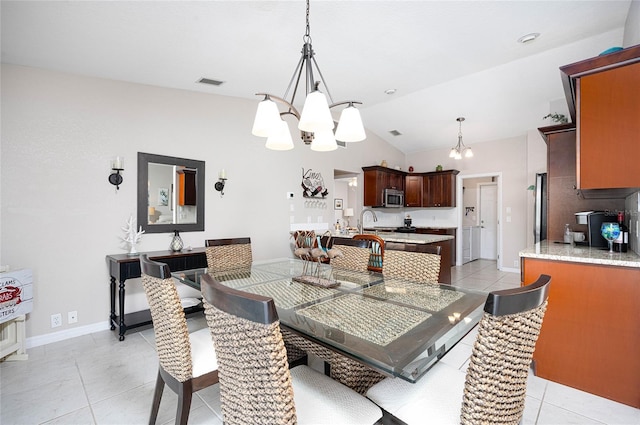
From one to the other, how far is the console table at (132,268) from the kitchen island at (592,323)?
125 inches

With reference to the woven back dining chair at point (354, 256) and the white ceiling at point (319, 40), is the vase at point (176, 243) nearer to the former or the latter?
the white ceiling at point (319, 40)

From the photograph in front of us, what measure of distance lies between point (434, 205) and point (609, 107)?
5253mm

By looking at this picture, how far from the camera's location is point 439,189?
22.9 ft

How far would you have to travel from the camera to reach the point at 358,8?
2342mm

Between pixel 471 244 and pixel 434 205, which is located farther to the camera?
pixel 471 244

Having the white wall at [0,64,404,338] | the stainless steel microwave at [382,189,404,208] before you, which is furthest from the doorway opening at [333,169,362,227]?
the white wall at [0,64,404,338]

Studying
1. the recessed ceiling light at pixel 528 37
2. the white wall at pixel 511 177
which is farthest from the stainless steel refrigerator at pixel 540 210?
the recessed ceiling light at pixel 528 37

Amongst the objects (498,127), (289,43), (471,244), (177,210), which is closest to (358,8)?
(289,43)

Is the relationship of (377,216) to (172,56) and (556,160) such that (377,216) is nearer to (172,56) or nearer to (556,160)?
(556,160)

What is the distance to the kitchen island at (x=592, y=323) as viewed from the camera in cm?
188

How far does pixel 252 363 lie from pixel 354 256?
1861 millimetres

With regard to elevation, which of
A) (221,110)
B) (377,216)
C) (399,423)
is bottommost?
(399,423)

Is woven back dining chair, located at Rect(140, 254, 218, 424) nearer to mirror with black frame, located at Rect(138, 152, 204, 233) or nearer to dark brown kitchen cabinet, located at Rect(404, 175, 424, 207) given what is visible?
mirror with black frame, located at Rect(138, 152, 204, 233)

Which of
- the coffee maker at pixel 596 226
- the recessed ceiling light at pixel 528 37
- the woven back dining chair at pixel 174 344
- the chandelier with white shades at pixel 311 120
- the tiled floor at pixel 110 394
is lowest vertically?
the tiled floor at pixel 110 394
